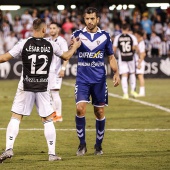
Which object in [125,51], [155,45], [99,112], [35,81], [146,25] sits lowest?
[155,45]

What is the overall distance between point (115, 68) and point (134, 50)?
11.4 meters

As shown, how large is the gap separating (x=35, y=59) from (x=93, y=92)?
152cm

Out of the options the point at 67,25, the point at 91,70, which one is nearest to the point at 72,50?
the point at 91,70

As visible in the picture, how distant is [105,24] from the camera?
1412 inches

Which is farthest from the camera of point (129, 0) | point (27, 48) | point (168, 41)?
point (129, 0)

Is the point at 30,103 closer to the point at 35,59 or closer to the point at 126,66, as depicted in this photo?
the point at 35,59

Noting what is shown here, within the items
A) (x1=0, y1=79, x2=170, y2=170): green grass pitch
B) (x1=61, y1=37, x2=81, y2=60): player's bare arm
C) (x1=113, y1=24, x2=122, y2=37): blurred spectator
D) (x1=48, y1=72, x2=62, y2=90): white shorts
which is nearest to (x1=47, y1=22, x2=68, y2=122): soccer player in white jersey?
(x1=48, y1=72, x2=62, y2=90): white shorts

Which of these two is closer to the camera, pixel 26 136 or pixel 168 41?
pixel 26 136

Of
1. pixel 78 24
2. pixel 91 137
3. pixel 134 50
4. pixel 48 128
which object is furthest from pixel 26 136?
pixel 78 24

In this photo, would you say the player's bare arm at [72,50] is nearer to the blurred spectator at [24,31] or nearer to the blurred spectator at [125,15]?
the blurred spectator at [24,31]

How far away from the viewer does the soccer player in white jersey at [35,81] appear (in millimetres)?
10552

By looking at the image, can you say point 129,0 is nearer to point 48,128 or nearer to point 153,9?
point 153,9

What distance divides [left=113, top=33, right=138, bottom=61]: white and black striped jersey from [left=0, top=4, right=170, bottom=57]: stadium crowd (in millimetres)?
10717

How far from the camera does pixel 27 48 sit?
10555 mm
